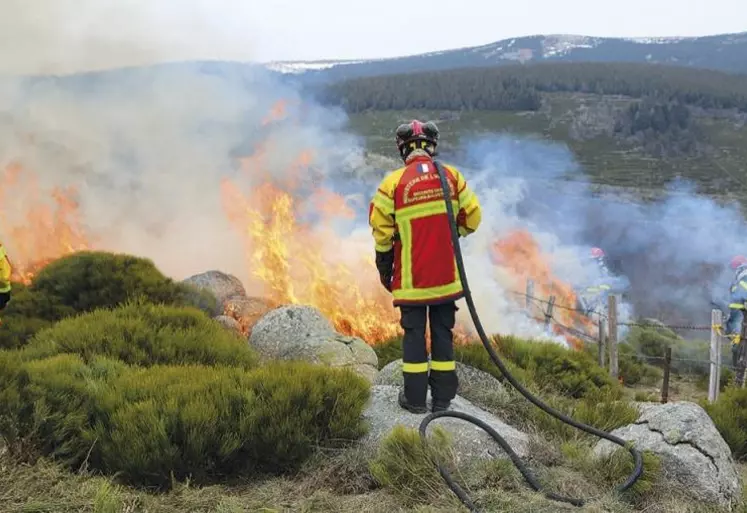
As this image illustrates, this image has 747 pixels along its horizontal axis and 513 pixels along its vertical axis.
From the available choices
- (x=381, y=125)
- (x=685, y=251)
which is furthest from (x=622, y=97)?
(x=685, y=251)

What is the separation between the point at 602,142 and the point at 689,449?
216 feet

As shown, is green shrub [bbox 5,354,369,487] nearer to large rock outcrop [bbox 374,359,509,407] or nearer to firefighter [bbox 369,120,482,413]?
firefighter [bbox 369,120,482,413]

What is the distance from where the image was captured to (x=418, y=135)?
489 centimetres

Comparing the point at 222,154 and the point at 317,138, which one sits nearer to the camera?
the point at 222,154

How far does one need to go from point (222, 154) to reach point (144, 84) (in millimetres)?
3725

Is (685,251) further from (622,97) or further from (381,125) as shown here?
(622,97)

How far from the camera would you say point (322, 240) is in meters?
18.1

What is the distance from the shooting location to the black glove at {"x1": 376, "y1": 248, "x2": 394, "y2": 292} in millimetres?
4773

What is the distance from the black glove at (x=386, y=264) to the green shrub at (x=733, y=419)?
3624 mm

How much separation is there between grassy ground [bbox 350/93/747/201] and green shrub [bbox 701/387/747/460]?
141 feet

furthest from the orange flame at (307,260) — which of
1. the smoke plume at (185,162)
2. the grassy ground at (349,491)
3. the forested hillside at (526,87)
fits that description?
the forested hillside at (526,87)

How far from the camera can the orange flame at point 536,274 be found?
19562 mm

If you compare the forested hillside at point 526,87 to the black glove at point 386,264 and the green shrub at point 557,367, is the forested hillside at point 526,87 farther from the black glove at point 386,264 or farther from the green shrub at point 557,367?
the black glove at point 386,264

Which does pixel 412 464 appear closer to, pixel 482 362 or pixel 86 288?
pixel 482 362
